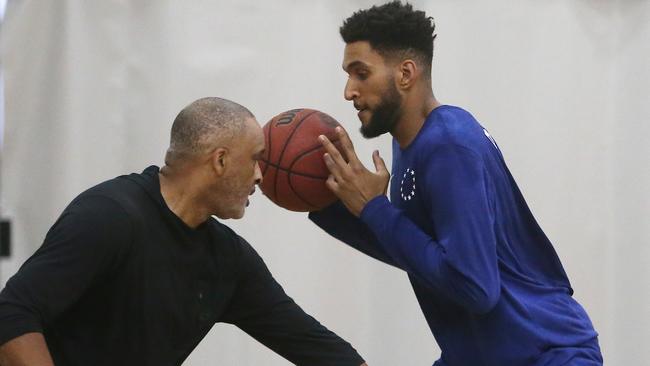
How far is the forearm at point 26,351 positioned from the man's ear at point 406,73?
1241 millimetres

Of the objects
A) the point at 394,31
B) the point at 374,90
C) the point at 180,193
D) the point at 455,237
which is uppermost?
the point at 394,31

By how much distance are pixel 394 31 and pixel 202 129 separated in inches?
25.1

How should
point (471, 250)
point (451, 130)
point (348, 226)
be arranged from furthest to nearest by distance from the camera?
point (348, 226), point (451, 130), point (471, 250)

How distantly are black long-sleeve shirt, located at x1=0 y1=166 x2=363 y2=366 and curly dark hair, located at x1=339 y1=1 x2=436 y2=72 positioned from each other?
719 millimetres

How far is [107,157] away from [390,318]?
1.40 meters

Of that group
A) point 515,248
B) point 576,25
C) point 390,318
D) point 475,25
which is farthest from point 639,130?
point 515,248

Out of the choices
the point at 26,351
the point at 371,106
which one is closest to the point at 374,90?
the point at 371,106

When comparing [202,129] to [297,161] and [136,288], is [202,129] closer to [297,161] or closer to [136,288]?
[297,161]

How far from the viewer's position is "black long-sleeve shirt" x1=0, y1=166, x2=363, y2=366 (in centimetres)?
255

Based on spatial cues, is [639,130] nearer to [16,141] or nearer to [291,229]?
[291,229]

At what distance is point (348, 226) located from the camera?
3338 millimetres

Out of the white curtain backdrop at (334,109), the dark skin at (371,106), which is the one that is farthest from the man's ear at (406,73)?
the white curtain backdrop at (334,109)

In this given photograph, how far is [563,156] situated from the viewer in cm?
470

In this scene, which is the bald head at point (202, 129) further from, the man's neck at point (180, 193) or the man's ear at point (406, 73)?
the man's ear at point (406, 73)
